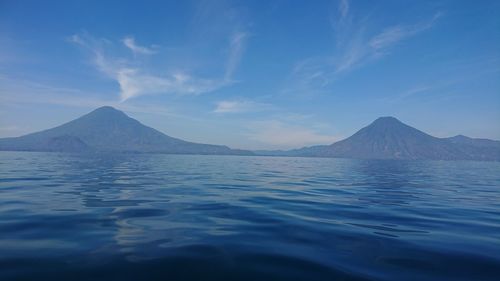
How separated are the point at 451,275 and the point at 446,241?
2.75 meters

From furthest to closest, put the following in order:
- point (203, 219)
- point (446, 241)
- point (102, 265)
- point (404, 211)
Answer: point (404, 211)
point (203, 219)
point (446, 241)
point (102, 265)

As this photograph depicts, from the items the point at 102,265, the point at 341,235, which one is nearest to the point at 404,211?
the point at 341,235

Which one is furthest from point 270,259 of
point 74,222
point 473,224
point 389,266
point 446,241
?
point 473,224

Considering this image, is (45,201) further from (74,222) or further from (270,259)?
(270,259)

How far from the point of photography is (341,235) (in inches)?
328

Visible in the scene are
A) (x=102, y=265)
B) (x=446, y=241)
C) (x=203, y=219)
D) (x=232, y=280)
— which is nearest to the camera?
(x=232, y=280)

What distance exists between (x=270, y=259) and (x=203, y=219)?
4.25 metres

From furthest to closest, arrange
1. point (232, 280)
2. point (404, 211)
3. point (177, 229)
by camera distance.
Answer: point (404, 211)
point (177, 229)
point (232, 280)

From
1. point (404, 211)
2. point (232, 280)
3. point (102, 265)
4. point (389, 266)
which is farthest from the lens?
point (404, 211)

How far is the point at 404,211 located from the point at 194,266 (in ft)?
34.4

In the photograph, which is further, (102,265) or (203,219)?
(203,219)

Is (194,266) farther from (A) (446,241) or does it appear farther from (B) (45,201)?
(B) (45,201)

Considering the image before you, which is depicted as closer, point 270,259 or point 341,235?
point 270,259

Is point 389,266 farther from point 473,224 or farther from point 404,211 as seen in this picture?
point 404,211
